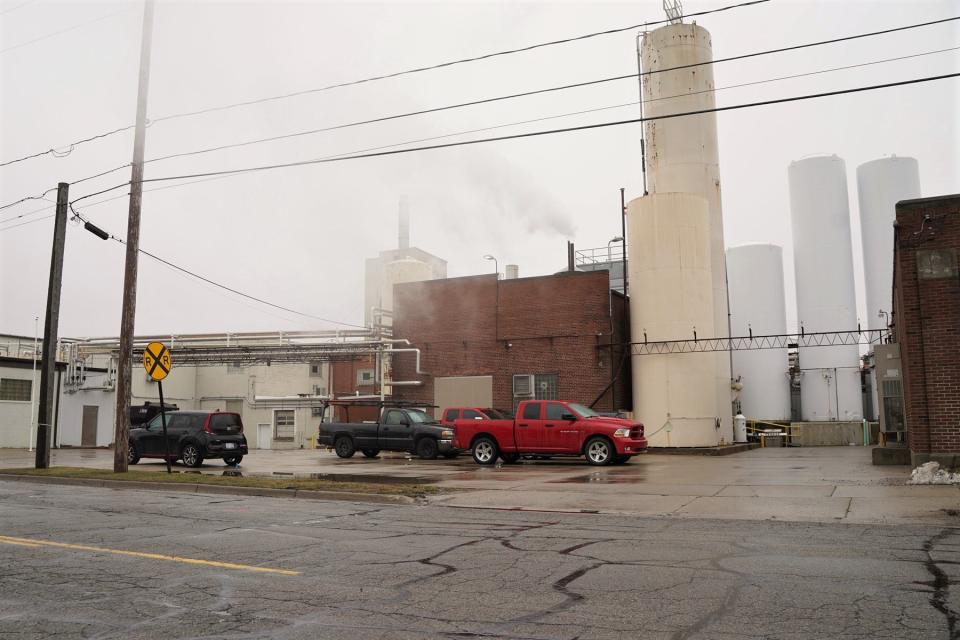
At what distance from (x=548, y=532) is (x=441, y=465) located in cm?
1356

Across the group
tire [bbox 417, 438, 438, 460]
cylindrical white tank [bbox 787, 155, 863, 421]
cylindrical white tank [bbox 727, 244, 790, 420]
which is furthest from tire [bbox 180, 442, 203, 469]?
cylindrical white tank [bbox 727, 244, 790, 420]

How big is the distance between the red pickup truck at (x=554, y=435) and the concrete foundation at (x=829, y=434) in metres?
21.7

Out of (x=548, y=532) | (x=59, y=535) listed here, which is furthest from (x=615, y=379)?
(x=59, y=535)

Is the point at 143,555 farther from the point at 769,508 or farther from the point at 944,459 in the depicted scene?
the point at 944,459

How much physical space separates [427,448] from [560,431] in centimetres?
567

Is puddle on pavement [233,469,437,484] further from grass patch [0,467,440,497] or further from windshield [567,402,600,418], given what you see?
windshield [567,402,600,418]

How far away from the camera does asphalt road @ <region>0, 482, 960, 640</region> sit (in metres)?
5.13

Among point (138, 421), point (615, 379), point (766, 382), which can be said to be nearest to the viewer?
point (615, 379)

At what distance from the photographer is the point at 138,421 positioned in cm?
3925

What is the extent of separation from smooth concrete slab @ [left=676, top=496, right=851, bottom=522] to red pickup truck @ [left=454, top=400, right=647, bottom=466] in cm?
795

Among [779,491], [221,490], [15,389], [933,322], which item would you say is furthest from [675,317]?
[15,389]

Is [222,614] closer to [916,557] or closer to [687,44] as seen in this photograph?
[916,557]

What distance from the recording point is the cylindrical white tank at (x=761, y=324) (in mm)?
44500

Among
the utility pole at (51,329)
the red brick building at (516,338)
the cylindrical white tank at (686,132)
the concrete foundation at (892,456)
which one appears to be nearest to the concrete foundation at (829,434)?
the cylindrical white tank at (686,132)
